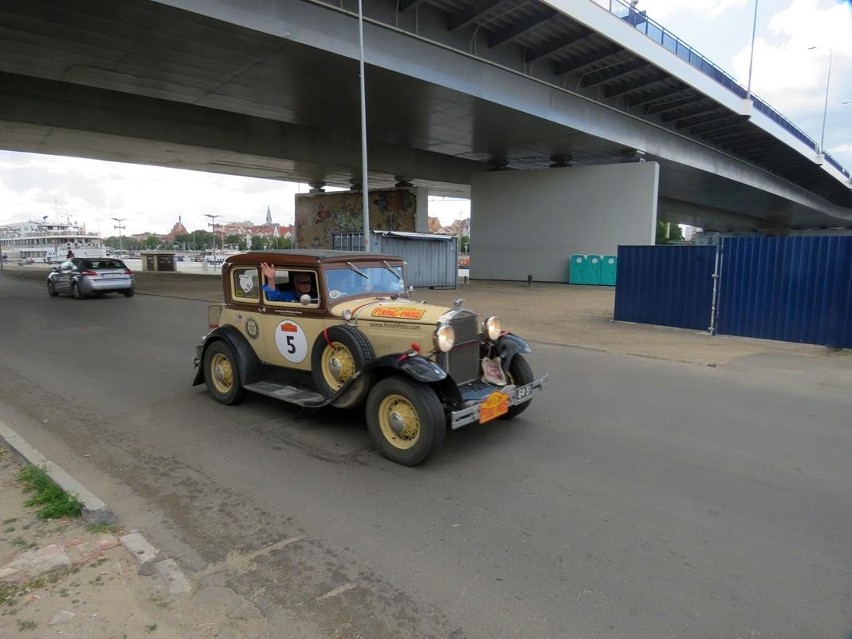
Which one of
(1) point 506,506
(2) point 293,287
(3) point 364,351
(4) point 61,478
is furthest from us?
(2) point 293,287

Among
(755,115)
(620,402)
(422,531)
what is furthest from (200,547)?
(755,115)

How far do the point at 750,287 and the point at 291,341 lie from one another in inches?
394

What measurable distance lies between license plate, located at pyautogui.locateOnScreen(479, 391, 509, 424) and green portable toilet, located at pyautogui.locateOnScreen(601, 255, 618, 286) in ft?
80.1

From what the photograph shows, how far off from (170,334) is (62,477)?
7840 mm

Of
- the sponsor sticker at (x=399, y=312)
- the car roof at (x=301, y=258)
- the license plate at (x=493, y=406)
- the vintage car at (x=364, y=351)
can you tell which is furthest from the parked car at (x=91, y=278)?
the license plate at (x=493, y=406)

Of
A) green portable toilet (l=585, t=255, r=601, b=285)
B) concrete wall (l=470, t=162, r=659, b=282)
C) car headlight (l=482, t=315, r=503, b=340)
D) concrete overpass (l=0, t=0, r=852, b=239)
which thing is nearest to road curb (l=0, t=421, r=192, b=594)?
car headlight (l=482, t=315, r=503, b=340)

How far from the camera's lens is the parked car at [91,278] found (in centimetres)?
1850

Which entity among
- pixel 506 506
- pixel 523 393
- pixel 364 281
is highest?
pixel 364 281

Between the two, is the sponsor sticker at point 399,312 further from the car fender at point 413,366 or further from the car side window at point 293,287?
the car side window at point 293,287

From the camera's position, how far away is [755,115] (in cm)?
2753

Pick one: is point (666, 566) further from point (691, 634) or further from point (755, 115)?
point (755, 115)

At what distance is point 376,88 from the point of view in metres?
18.5

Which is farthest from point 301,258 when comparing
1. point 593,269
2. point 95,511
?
point 593,269

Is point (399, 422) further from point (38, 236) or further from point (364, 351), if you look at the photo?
point (38, 236)
